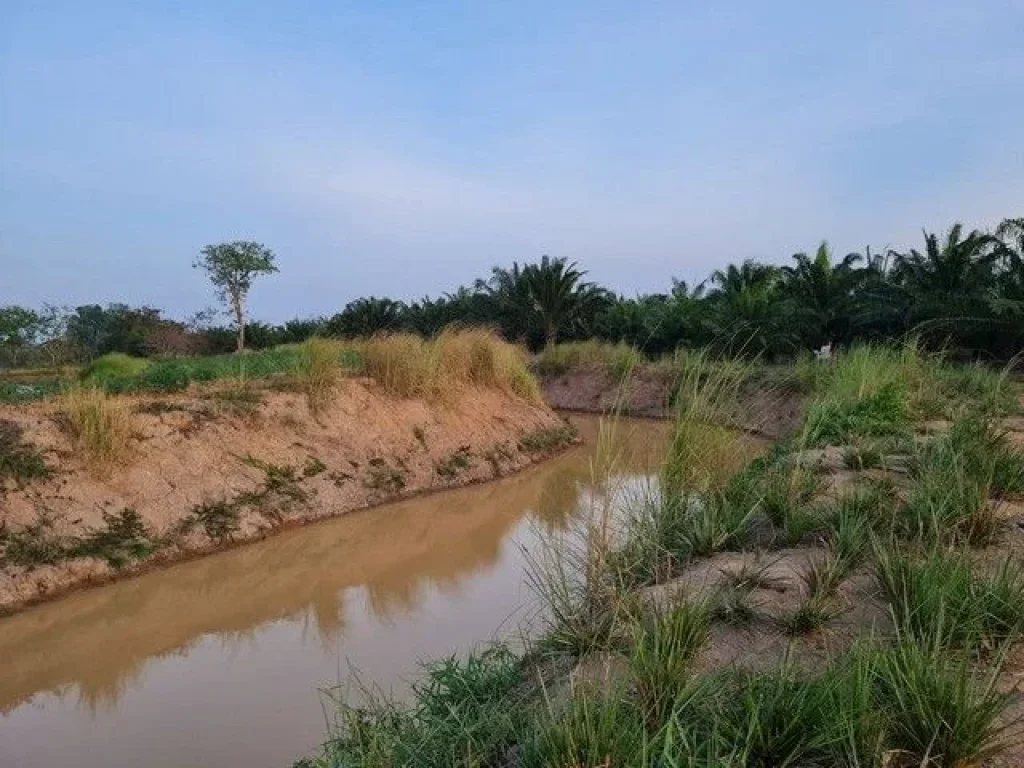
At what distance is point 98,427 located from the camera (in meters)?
7.89

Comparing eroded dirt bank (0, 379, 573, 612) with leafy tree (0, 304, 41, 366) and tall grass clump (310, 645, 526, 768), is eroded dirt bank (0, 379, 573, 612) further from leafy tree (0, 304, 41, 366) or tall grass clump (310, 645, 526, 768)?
leafy tree (0, 304, 41, 366)

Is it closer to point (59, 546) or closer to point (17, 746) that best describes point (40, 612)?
point (59, 546)

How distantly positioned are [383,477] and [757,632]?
806 centimetres

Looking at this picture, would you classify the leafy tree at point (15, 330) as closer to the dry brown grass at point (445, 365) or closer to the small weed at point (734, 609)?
the dry brown grass at point (445, 365)

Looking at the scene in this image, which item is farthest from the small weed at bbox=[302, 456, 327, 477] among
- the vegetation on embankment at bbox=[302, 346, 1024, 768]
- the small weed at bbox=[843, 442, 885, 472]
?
the small weed at bbox=[843, 442, 885, 472]

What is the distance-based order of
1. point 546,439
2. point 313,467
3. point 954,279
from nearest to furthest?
point 313,467
point 546,439
point 954,279

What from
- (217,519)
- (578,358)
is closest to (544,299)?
(578,358)

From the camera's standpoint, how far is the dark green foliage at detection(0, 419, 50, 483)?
7.16m

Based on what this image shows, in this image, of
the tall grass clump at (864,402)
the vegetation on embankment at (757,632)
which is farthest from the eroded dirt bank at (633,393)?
the vegetation on embankment at (757,632)

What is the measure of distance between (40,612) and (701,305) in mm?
21849

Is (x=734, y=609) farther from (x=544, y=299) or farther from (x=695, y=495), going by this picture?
(x=544, y=299)

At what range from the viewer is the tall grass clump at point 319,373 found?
1095cm

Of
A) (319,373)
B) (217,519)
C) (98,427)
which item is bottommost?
(217,519)

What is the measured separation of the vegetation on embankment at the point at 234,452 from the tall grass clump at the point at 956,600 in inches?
267
